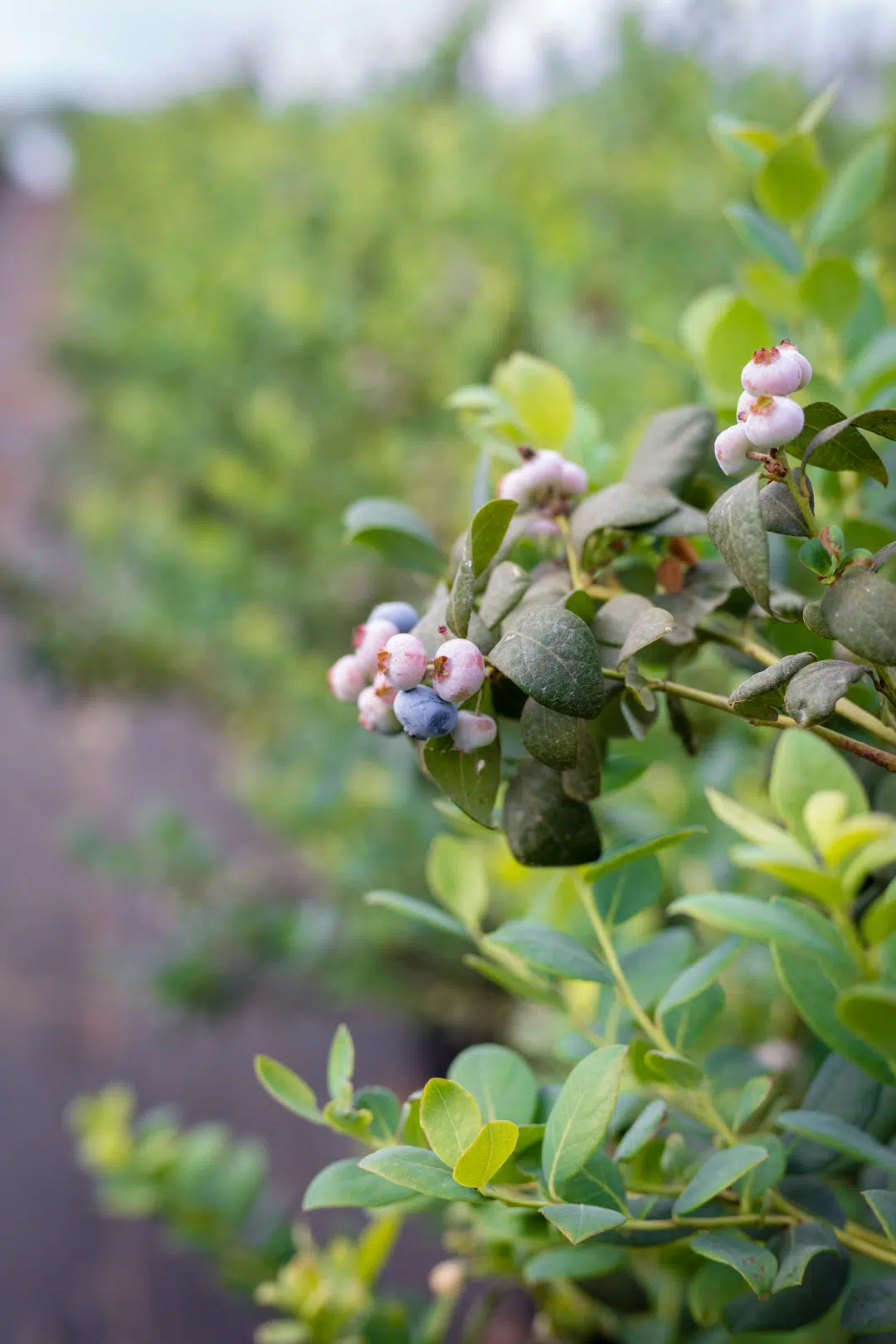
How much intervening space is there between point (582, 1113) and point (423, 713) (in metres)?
0.10

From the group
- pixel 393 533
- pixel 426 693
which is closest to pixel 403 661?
pixel 426 693

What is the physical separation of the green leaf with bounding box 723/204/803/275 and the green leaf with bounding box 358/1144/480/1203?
333 mm

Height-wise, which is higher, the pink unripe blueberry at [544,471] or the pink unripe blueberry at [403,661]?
the pink unripe blueberry at [544,471]

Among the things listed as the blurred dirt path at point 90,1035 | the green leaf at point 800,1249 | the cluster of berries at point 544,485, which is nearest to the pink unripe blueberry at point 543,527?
the cluster of berries at point 544,485

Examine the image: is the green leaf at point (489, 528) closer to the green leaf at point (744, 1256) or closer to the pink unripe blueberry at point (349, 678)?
the pink unripe blueberry at point (349, 678)

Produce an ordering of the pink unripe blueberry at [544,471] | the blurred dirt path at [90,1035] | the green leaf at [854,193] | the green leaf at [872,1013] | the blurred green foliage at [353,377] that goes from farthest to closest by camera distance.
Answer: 1. the blurred dirt path at [90,1035]
2. the blurred green foliage at [353,377]
3. the green leaf at [854,193]
4. the pink unripe blueberry at [544,471]
5. the green leaf at [872,1013]

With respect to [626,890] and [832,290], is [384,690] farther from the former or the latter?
[832,290]

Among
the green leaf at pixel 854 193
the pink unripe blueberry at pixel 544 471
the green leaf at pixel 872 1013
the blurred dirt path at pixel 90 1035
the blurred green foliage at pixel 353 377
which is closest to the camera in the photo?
the green leaf at pixel 872 1013

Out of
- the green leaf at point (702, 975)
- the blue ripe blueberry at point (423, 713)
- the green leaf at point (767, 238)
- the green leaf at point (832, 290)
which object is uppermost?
the green leaf at point (767, 238)

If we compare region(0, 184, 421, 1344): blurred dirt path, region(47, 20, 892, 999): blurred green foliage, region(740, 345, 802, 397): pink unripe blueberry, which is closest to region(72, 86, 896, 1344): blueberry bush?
region(740, 345, 802, 397): pink unripe blueberry

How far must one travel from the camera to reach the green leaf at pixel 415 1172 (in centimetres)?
25

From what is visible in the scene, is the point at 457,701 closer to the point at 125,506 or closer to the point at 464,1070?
the point at 464,1070

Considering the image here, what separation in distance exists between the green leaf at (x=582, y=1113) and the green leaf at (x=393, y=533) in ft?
0.57

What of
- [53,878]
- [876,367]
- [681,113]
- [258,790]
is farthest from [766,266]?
[53,878]
